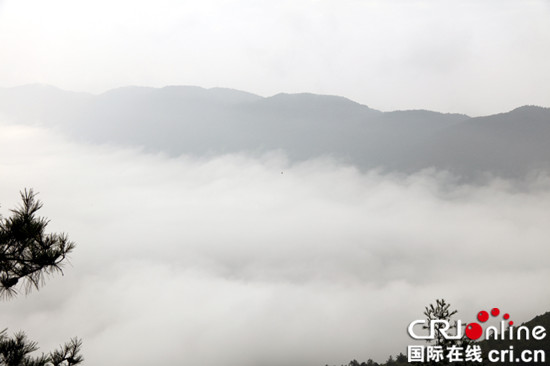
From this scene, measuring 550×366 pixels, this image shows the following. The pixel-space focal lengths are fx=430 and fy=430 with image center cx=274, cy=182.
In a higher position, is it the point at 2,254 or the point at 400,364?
the point at 2,254

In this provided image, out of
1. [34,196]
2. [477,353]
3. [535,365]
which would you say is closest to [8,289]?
[34,196]

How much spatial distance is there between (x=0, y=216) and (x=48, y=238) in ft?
2.22

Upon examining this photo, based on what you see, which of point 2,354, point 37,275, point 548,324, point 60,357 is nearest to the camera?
point 37,275

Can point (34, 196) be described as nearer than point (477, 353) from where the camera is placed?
Yes

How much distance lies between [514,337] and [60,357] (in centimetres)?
12685

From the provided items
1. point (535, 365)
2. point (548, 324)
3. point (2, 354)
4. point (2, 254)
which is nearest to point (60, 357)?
point (2, 354)

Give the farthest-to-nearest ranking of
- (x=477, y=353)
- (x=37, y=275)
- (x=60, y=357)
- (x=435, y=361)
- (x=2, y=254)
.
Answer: (x=477, y=353), (x=435, y=361), (x=60, y=357), (x=37, y=275), (x=2, y=254)

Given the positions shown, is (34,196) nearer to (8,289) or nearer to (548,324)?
(8,289)

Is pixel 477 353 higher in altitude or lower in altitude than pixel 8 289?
lower

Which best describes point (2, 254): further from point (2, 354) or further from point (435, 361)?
point (435, 361)

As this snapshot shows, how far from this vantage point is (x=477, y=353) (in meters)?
14.2

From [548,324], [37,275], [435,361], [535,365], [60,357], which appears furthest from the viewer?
[548,324]

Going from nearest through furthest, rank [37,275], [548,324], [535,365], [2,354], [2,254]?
[2,254] → [37,275] → [2,354] → [535,365] → [548,324]

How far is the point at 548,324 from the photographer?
106 meters
